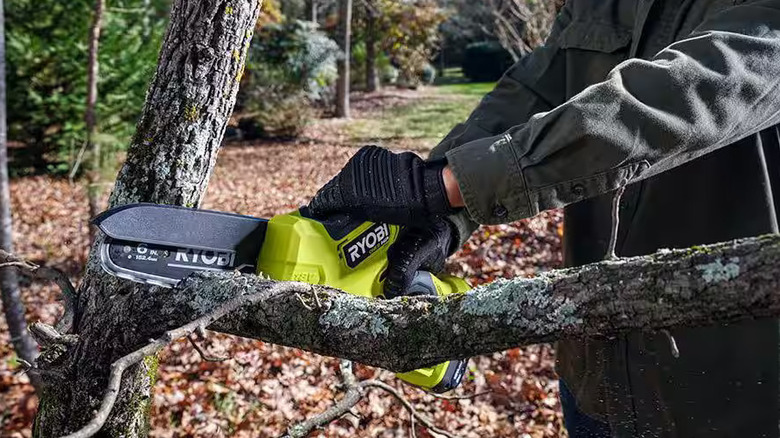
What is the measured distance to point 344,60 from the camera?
1441 cm

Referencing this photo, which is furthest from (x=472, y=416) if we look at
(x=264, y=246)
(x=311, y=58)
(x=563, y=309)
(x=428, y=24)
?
(x=428, y=24)

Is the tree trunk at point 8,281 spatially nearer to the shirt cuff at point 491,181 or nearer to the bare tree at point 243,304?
the bare tree at point 243,304

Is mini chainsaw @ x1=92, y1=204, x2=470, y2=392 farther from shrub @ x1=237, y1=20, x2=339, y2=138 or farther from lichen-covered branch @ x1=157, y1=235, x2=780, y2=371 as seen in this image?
shrub @ x1=237, y1=20, x2=339, y2=138

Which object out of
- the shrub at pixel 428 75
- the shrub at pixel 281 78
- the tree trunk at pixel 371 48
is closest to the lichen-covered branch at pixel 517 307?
the shrub at pixel 281 78

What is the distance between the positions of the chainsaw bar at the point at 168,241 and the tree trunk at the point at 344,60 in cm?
1320

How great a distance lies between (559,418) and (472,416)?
466 mm

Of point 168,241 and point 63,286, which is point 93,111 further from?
point 168,241

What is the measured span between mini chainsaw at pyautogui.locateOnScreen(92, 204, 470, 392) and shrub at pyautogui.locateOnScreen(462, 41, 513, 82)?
2239 centimetres

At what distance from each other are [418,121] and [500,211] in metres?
13.7

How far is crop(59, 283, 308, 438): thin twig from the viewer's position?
890mm

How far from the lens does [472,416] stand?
346 cm

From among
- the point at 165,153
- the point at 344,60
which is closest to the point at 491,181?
the point at 165,153

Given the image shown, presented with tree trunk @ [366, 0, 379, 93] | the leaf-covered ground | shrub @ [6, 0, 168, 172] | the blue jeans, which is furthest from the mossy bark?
tree trunk @ [366, 0, 379, 93]

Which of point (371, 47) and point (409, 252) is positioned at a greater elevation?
point (409, 252)
